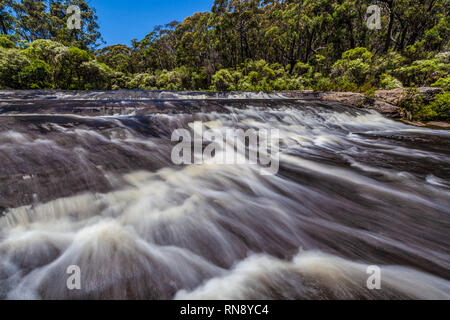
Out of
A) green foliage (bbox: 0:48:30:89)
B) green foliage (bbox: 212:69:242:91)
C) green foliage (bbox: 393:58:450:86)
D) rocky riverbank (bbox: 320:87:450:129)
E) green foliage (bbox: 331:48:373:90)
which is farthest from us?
green foliage (bbox: 212:69:242:91)

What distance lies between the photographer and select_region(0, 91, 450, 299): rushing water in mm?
1227

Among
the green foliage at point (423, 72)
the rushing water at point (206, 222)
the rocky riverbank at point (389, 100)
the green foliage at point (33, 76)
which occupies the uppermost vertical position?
the green foliage at point (33, 76)

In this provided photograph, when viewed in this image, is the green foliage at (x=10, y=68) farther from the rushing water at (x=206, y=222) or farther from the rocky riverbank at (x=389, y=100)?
the rocky riverbank at (x=389, y=100)

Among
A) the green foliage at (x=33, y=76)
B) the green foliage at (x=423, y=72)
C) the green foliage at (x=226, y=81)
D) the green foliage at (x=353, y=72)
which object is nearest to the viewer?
the green foliage at (x=423, y=72)

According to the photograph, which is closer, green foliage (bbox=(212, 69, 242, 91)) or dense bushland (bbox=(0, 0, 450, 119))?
dense bushland (bbox=(0, 0, 450, 119))

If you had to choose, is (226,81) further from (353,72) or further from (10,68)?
(10,68)

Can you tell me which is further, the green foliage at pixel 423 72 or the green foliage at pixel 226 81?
the green foliage at pixel 226 81

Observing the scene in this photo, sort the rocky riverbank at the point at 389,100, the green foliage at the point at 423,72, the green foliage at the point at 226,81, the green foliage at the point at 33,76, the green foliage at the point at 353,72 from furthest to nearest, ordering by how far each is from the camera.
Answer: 1. the green foliage at the point at 226,81
2. the green foliage at the point at 33,76
3. the green foliage at the point at 353,72
4. the green foliage at the point at 423,72
5. the rocky riverbank at the point at 389,100

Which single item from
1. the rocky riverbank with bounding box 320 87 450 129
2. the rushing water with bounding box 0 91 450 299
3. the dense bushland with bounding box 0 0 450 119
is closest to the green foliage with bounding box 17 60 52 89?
the dense bushland with bounding box 0 0 450 119

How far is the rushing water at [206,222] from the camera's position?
4.02 feet

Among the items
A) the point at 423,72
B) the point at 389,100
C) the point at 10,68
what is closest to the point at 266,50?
the point at 423,72

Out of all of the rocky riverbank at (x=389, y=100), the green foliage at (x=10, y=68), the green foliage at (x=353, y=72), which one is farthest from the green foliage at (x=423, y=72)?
the green foliage at (x=10, y=68)

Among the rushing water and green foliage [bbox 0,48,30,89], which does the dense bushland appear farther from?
the rushing water

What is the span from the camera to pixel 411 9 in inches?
615
